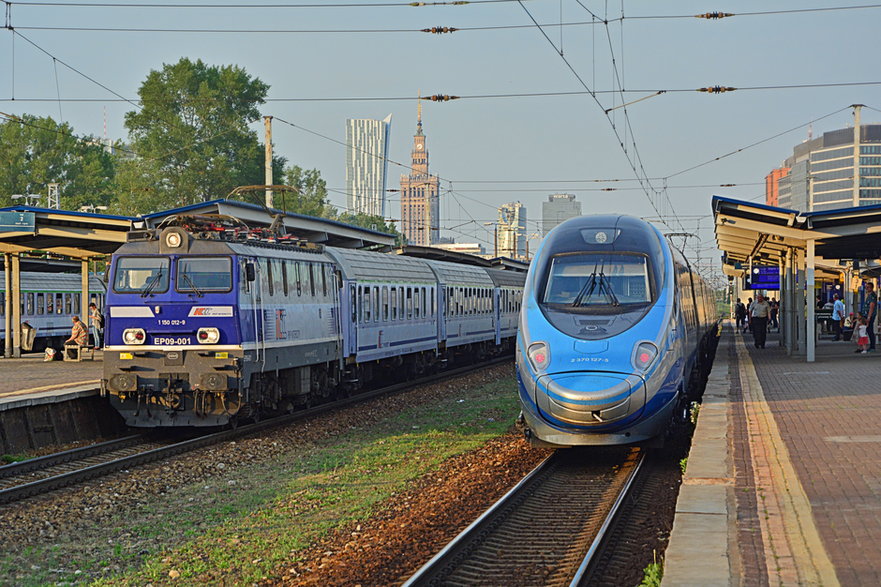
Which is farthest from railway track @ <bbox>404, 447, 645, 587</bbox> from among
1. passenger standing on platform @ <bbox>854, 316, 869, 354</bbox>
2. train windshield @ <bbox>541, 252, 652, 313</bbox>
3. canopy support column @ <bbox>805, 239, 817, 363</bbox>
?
passenger standing on platform @ <bbox>854, 316, 869, 354</bbox>

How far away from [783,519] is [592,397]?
14.0 feet

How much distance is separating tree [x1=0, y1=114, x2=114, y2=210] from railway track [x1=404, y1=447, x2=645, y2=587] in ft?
250

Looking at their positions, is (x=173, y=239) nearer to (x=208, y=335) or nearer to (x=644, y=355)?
(x=208, y=335)

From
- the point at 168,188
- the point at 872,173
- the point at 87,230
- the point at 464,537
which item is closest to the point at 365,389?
the point at 87,230

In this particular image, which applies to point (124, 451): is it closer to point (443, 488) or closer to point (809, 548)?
point (443, 488)

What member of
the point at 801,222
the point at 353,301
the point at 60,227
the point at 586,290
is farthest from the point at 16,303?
the point at 586,290

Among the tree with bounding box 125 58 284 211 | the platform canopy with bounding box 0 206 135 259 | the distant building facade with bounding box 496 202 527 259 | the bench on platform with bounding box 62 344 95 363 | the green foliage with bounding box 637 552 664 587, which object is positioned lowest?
the green foliage with bounding box 637 552 664 587

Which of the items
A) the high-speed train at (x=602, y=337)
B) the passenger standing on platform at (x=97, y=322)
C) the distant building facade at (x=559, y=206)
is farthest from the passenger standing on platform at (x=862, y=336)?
the distant building facade at (x=559, y=206)

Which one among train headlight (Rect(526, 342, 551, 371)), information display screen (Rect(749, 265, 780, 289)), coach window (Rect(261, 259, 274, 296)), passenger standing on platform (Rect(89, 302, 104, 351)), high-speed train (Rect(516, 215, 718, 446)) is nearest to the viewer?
high-speed train (Rect(516, 215, 718, 446))

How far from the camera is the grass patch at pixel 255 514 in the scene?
8.91 meters

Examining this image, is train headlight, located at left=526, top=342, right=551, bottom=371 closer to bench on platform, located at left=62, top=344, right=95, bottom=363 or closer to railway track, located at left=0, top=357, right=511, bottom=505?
railway track, located at left=0, top=357, right=511, bottom=505

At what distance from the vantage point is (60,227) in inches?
1056

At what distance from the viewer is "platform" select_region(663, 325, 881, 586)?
691cm

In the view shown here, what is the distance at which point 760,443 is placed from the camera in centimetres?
1251
